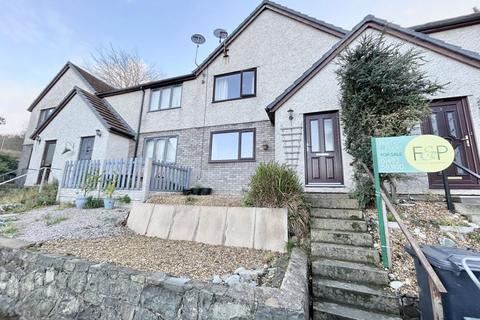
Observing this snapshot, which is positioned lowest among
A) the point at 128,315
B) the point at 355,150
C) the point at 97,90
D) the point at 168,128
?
the point at 128,315

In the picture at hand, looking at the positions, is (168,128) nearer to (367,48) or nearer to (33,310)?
(33,310)

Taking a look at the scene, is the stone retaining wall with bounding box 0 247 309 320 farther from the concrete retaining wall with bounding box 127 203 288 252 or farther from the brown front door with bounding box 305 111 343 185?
the brown front door with bounding box 305 111 343 185

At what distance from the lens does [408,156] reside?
2875 millimetres

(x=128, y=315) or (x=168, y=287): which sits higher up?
(x=168, y=287)

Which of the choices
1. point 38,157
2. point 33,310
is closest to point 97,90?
point 38,157

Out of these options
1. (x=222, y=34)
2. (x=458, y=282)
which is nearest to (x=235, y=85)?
(x=222, y=34)

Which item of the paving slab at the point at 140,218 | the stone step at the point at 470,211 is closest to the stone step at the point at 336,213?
the stone step at the point at 470,211

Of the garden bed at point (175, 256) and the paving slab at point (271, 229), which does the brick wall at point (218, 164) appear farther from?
the garden bed at point (175, 256)

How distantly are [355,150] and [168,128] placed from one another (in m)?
8.61

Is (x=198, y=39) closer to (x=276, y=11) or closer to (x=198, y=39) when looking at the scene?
(x=198, y=39)

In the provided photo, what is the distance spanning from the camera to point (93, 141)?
389 inches

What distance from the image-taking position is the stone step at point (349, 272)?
2676mm

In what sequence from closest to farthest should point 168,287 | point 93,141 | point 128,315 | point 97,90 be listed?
point 168,287 < point 128,315 < point 93,141 < point 97,90

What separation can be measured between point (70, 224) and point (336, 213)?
6142mm
